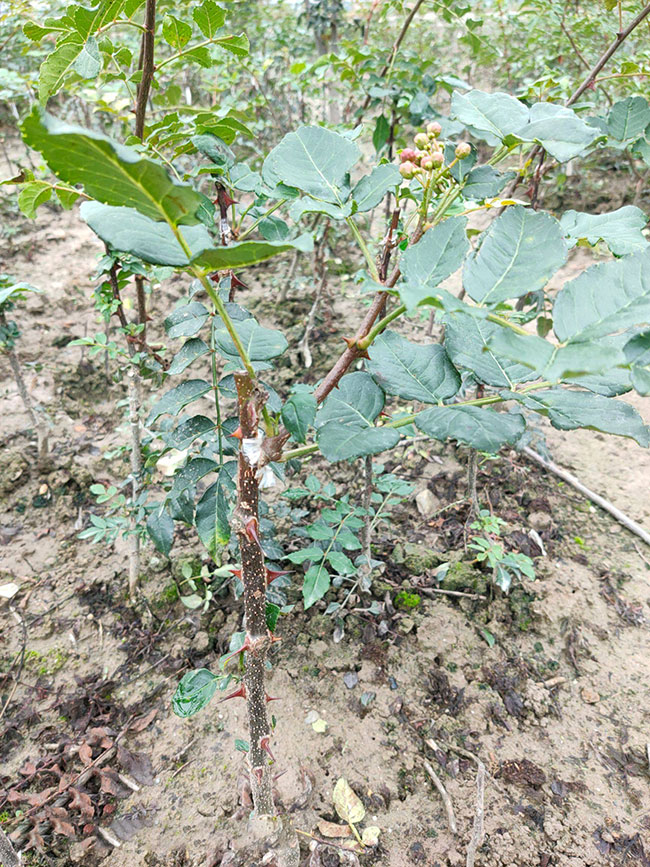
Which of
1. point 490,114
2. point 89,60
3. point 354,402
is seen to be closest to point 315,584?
point 354,402

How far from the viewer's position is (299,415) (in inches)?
27.3

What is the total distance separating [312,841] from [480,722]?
536mm

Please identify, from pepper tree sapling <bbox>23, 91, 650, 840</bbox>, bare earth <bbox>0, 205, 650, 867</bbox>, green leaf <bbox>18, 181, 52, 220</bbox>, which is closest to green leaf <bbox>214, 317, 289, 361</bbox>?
pepper tree sapling <bbox>23, 91, 650, 840</bbox>

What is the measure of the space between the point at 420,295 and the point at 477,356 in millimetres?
258

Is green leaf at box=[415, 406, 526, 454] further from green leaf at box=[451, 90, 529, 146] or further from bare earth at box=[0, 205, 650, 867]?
bare earth at box=[0, 205, 650, 867]

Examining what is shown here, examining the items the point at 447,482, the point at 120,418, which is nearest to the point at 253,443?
the point at 447,482

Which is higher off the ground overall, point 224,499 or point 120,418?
point 224,499

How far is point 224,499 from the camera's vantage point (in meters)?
1.17

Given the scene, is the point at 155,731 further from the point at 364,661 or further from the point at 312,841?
the point at 364,661

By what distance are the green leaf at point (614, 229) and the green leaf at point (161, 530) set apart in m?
1.10

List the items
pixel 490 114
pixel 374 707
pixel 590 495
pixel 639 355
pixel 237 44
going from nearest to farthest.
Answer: pixel 639 355
pixel 490 114
pixel 237 44
pixel 374 707
pixel 590 495

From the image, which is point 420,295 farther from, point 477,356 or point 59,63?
point 59,63

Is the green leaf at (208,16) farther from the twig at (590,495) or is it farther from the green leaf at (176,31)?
the twig at (590,495)

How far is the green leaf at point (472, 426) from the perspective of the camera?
0.59 m
